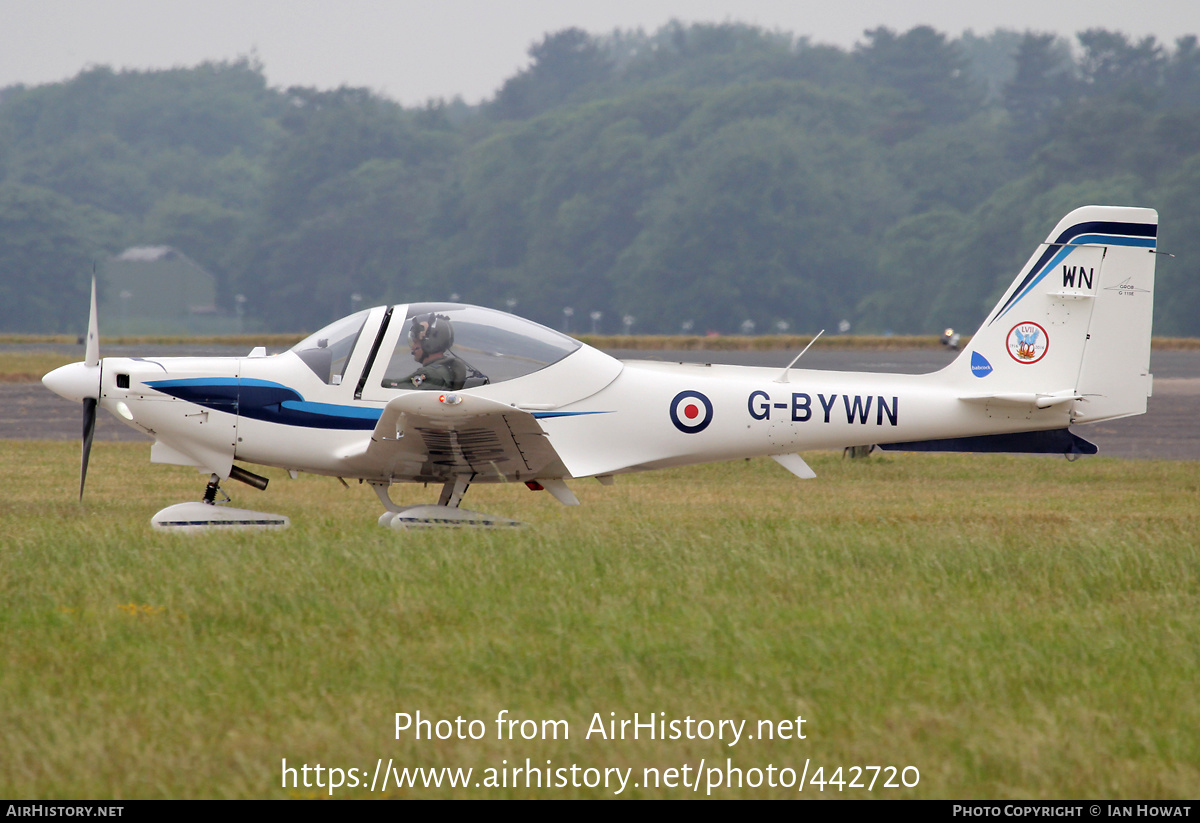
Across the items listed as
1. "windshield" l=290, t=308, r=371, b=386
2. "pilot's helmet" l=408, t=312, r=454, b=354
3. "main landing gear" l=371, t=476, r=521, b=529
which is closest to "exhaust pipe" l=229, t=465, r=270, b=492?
"main landing gear" l=371, t=476, r=521, b=529

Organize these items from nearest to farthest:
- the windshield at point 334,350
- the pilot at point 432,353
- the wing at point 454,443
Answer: the wing at point 454,443, the pilot at point 432,353, the windshield at point 334,350

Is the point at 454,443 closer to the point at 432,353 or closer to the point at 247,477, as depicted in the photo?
the point at 432,353

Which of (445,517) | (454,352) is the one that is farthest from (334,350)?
(445,517)

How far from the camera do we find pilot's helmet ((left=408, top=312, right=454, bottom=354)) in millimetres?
8211

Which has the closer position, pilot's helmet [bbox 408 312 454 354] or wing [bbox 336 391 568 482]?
wing [bbox 336 391 568 482]

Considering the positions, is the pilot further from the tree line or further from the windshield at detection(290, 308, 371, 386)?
the tree line

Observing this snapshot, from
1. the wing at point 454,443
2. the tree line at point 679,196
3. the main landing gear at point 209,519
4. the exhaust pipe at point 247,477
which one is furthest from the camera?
the tree line at point 679,196

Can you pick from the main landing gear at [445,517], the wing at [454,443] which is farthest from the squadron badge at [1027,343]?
the main landing gear at [445,517]

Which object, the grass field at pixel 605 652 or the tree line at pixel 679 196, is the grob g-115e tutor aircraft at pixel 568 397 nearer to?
the grass field at pixel 605 652

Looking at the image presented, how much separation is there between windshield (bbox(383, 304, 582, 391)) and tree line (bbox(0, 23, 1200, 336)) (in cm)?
6471

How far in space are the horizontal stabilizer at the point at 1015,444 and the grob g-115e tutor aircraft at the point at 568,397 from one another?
2 centimetres

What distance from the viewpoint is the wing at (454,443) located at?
7617 mm

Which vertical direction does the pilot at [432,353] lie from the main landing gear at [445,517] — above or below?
above

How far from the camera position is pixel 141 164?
4624 inches
